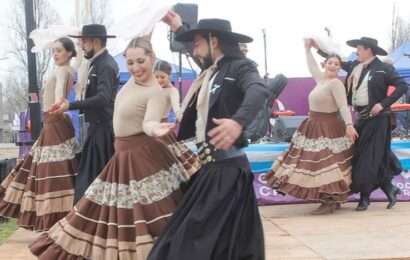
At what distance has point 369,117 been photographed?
6980 millimetres

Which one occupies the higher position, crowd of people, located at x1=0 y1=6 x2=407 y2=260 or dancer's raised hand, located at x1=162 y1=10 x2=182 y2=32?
dancer's raised hand, located at x1=162 y1=10 x2=182 y2=32

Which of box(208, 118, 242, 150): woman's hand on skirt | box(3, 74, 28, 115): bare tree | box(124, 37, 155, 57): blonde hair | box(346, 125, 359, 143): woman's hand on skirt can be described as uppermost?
box(124, 37, 155, 57): blonde hair

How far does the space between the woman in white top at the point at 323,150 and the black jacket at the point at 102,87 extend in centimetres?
235

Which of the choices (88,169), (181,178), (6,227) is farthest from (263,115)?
(6,227)

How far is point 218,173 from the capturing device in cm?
335

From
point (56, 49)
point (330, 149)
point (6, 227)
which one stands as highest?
point (56, 49)

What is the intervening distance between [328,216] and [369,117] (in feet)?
3.77

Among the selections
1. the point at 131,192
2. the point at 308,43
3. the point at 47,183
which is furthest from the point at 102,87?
the point at 308,43

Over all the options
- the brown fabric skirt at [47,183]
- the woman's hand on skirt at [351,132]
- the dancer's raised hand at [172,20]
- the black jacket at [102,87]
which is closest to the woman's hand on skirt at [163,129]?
the dancer's raised hand at [172,20]

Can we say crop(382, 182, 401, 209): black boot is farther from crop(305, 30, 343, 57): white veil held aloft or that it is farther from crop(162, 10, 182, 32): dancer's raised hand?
crop(162, 10, 182, 32): dancer's raised hand

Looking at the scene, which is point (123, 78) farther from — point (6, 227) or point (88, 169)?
point (88, 169)

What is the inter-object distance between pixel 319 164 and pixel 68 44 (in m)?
2.82

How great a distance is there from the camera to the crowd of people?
325 centimetres

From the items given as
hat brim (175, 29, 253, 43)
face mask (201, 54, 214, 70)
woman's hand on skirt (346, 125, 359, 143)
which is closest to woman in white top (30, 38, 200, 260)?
face mask (201, 54, 214, 70)
